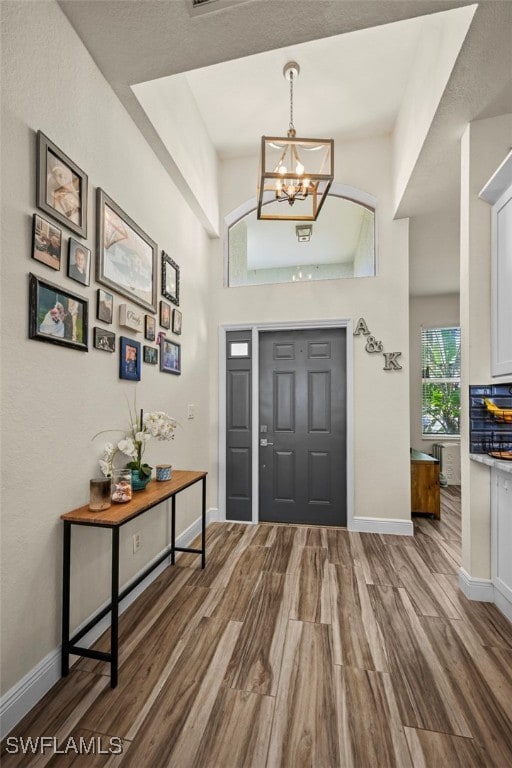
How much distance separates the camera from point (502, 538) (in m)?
2.20

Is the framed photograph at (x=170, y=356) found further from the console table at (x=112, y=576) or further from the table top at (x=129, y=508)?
the console table at (x=112, y=576)

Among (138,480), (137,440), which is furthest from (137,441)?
(138,480)

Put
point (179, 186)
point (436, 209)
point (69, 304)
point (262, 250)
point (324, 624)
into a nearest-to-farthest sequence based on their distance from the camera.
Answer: point (69, 304), point (324, 624), point (179, 186), point (436, 209), point (262, 250)

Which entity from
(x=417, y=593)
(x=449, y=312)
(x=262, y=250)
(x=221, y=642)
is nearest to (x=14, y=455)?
(x=221, y=642)

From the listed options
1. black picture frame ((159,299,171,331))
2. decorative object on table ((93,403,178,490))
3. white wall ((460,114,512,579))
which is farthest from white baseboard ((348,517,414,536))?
black picture frame ((159,299,171,331))

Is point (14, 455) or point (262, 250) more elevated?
point (262, 250)

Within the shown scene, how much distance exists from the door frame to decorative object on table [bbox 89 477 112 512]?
7.19ft

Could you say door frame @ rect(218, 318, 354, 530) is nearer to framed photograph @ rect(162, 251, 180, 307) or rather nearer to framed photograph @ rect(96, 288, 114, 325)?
framed photograph @ rect(162, 251, 180, 307)

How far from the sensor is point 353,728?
4.63 feet

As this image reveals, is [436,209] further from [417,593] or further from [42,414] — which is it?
[42,414]

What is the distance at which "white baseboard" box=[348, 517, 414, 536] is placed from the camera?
3535 mm

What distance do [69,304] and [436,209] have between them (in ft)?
11.3

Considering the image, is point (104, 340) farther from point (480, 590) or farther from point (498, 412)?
point (480, 590)

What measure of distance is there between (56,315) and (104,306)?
1.37 feet
